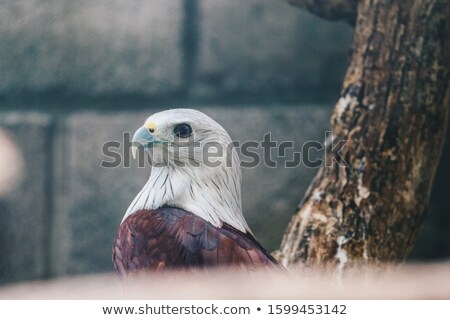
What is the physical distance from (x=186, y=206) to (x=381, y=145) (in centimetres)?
54

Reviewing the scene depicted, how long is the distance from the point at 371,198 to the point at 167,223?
1.81 feet

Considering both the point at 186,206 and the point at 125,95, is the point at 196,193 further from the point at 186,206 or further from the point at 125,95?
the point at 125,95

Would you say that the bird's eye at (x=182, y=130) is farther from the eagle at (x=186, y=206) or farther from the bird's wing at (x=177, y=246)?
the bird's wing at (x=177, y=246)

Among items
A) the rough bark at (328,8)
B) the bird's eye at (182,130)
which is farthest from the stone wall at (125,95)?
the bird's eye at (182,130)

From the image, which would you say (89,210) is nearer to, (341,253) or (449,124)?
(341,253)

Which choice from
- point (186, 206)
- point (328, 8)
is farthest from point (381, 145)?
point (186, 206)

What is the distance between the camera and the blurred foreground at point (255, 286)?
63.6 inches

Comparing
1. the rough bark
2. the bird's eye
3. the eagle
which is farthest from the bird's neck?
the rough bark

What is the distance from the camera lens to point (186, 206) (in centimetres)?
172

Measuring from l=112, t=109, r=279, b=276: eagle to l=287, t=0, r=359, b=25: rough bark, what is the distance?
44cm

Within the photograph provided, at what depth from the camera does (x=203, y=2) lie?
1.90 m

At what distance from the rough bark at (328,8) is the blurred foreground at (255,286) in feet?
2.36

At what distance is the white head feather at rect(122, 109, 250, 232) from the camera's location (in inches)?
67.7

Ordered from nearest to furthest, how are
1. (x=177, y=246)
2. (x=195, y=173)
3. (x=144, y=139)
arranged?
1. (x=177, y=246)
2. (x=144, y=139)
3. (x=195, y=173)
